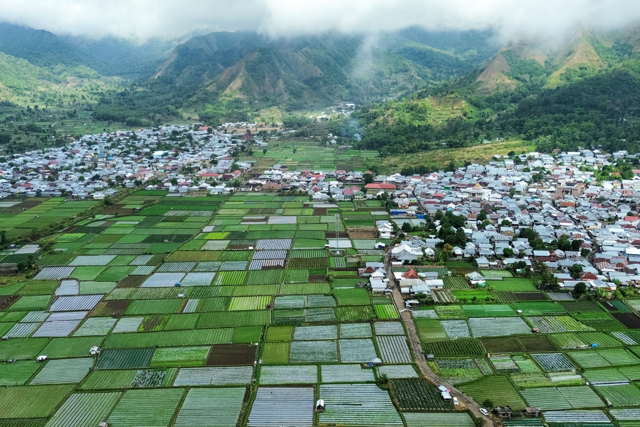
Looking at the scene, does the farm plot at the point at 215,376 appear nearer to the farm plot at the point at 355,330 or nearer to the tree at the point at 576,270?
the farm plot at the point at 355,330

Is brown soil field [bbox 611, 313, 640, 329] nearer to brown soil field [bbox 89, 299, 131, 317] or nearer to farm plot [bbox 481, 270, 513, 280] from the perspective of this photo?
farm plot [bbox 481, 270, 513, 280]

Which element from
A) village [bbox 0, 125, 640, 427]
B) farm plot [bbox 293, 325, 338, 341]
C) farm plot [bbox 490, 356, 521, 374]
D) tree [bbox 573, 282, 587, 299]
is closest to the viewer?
village [bbox 0, 125, 640, 427]

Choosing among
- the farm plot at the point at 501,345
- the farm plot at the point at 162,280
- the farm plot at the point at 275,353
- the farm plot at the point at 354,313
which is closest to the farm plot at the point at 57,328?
the farm plot at the point at 162,280

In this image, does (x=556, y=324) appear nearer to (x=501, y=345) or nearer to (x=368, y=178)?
(x=501, y=345)

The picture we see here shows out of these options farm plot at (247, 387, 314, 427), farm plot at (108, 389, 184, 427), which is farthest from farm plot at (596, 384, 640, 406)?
farm plot at (108, 389, 184, 427)

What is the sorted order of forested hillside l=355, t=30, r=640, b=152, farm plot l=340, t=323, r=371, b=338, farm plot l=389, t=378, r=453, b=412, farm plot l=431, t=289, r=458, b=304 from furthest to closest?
1. forested hillside l=355, t=30, r=640, b=152
2. farm plot l=431, t=289, r=458, b=304
3. farm plot l=340, t=323, r=371, b=338
4. farm plot l=389, t=378, r=453, b=412

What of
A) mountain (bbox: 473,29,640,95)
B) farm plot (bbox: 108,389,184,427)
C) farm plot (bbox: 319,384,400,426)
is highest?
mountain (bbox: 473,29,640,95)

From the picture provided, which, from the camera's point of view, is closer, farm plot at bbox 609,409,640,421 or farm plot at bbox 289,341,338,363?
farm plot at bbox 609,409,640,421
